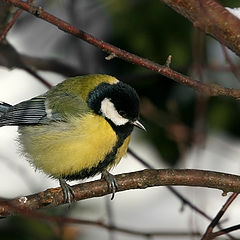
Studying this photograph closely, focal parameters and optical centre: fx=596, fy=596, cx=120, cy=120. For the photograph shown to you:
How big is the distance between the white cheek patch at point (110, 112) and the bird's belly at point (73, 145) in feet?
0.09

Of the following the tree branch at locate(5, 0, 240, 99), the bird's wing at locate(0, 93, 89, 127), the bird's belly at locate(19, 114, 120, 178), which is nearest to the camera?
the tree branch at locate(5, 0, 240, 99)

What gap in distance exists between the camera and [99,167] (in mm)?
2219

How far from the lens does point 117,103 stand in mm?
2236

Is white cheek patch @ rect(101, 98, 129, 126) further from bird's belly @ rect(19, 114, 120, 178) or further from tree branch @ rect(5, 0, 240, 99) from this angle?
tree branch @ rect(5, 0, 240, 99)

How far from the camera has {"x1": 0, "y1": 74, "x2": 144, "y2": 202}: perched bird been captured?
2.16 m

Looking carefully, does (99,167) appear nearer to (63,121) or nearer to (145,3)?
(63,121)

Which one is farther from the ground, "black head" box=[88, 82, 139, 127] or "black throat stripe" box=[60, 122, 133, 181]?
"black head" box=[88, 82, 139, 127]

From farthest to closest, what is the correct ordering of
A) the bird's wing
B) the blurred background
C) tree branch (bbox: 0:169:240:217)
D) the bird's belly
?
the blurred background
the bird's wing
the bird's belly
tree branch (bbox: 0:169:240:217)

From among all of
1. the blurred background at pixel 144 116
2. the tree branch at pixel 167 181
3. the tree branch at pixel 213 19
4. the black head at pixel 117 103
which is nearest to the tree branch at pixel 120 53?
the tree branch at pixel 213 19

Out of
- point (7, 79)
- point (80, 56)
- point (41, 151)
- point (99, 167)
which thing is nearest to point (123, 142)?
point (99, 167)

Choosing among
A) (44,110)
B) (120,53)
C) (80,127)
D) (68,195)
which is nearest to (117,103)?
(80,127)

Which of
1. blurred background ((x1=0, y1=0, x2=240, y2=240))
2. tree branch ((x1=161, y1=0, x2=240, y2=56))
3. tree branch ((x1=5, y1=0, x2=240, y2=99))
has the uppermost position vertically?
blurred background ((x1=0, y1=0, x2=240, y2=240))

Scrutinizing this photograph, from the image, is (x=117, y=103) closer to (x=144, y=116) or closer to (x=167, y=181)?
(x=167, y=181)

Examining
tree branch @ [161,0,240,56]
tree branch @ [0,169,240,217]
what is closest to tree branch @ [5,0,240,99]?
tree branch @ [161,0,240,56]
